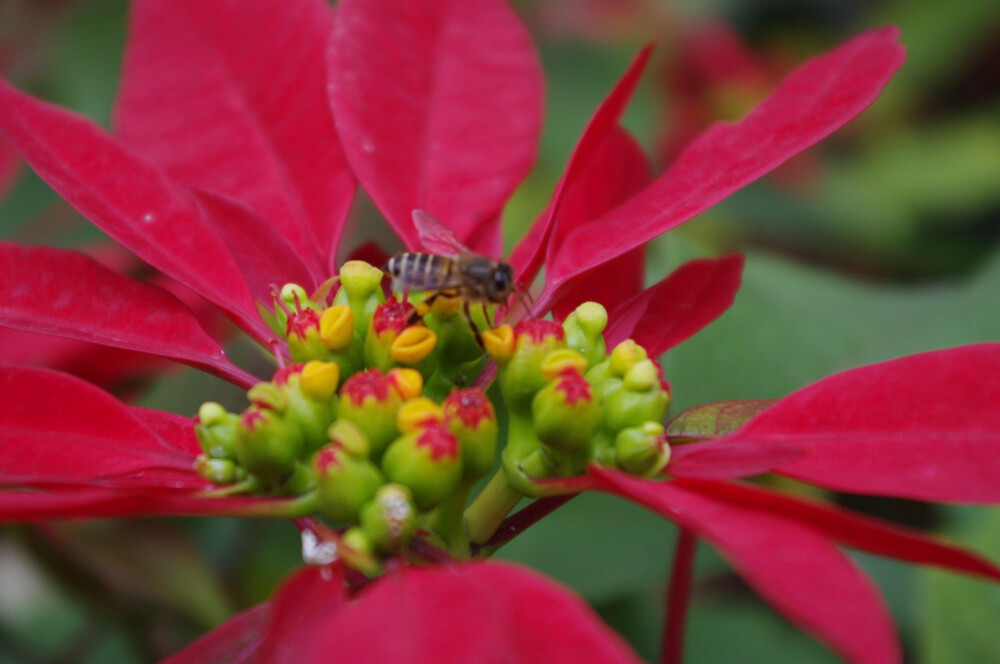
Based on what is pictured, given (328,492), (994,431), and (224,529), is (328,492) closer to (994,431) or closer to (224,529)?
(994,431)

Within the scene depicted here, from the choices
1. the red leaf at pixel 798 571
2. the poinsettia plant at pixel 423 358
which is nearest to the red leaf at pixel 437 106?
the poinsettia plant at pixel 423 358

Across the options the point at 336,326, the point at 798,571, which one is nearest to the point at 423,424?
the point at 336,326

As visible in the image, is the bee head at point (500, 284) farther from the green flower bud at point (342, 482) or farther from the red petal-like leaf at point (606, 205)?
the green flower bud at point (342, 482)

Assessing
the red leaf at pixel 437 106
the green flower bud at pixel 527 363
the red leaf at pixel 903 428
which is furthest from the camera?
the red leaf at pixel 437 106

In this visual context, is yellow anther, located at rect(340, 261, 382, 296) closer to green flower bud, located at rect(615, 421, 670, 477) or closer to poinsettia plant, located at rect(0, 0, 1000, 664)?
poinsettia plant, located at rect(0, 0, 1000, 664)

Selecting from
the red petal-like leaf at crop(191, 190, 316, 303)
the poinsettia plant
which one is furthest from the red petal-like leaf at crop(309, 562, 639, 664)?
the red petal-like leaf at crop(191, 190, 316, 303)

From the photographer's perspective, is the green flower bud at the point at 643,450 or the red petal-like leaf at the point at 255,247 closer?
the green flower bud at the point at 643,450

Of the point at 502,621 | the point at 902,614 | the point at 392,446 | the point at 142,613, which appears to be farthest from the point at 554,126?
the point at 502,621
